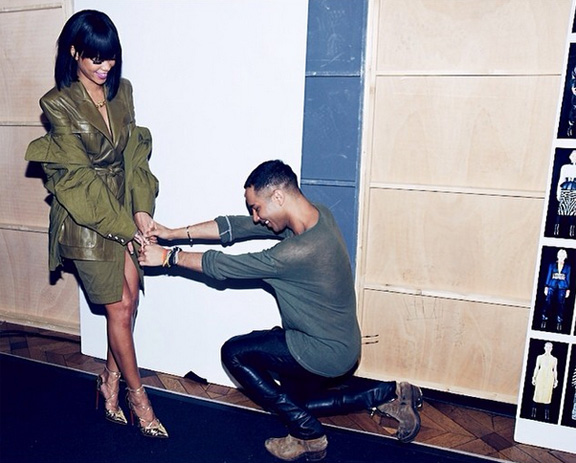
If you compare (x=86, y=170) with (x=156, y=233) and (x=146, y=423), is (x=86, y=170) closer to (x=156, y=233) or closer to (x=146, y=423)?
(x=156, y=233)

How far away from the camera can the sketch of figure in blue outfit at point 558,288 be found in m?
2.44

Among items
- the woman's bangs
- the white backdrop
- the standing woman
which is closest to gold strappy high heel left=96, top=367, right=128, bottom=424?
the standing woman

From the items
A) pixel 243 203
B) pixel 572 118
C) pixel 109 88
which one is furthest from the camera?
pixel 243 203

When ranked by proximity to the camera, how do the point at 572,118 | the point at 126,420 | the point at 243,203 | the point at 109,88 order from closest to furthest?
the point at 572,118, the point at 109,88, the point at 126,420, the point at 243,203

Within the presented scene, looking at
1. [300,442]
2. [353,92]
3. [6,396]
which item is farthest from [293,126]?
[6,396]

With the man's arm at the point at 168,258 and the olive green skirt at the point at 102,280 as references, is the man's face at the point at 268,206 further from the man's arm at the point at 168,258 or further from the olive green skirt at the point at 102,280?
the olive green skirt at the point at 102,280

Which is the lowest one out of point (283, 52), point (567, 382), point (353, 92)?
point (567, 382)

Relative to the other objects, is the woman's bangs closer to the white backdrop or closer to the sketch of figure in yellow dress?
the white backdrop

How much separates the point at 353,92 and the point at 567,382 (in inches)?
68.3

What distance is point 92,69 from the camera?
2.31m

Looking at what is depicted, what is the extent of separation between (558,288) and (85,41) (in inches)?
93.5

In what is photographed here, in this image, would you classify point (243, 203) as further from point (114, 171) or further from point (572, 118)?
point (572, 118)

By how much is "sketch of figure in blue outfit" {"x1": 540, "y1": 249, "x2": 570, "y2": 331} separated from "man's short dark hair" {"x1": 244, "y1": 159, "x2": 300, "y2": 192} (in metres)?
1.27

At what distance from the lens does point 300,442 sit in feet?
8.01
